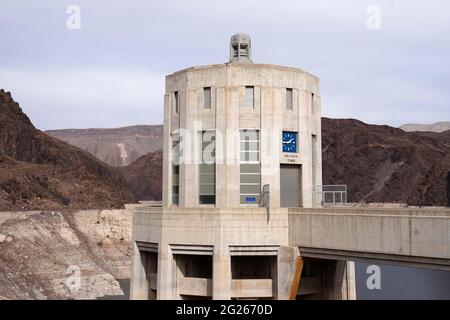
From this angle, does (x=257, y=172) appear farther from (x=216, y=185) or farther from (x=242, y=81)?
(x=242, y=81)

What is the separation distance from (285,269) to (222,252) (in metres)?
3.26

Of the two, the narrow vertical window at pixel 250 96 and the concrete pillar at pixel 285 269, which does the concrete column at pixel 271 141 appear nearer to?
the narrow vertical window at pixel 250 96

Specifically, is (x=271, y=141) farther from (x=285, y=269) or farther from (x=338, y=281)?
(x=338, y=281)

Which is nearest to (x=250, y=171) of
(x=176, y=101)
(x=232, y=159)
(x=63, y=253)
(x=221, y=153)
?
(x=232, y=159)

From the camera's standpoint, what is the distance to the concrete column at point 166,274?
→ 26.4 meters

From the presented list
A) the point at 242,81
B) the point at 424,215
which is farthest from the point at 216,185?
the point at 424,215

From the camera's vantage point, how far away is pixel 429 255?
2008cm

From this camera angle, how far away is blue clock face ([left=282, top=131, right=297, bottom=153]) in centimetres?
2786

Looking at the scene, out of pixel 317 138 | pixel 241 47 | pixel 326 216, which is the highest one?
pixel 241 47

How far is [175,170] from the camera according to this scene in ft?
95.7

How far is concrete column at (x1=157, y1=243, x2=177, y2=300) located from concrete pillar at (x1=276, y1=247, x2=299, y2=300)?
17.5 ft

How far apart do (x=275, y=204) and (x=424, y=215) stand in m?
8.54

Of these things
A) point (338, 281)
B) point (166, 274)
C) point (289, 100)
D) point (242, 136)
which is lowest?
point (338, 281)

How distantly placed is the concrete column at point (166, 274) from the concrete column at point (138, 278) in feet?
10.1
